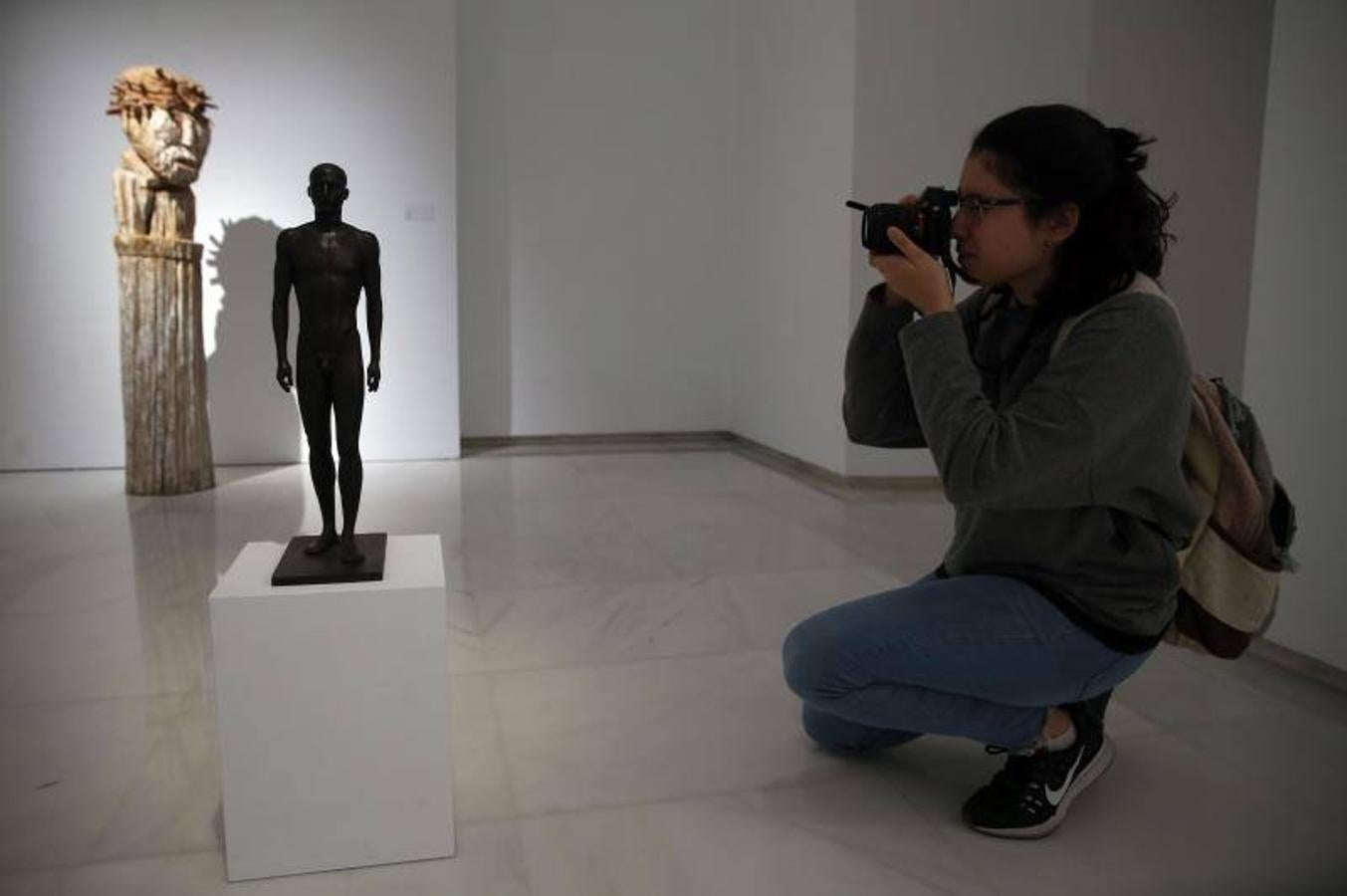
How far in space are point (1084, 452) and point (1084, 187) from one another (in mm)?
428

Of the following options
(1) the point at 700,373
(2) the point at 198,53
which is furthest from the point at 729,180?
(2) the point at 198,53

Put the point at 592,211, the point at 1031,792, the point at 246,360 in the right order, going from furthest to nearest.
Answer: the point at 592,211 → the point at 246,360 → the point at 1031,792

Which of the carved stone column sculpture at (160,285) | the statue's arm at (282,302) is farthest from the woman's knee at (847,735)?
the carved stone column sculpture at (160,285)

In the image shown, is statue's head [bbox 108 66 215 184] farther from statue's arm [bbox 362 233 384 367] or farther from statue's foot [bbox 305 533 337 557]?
statue's foot [bbox 305 533 337 557]

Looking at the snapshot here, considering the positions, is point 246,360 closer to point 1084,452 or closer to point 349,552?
point 349,552

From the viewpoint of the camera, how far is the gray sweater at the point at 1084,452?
167 cm

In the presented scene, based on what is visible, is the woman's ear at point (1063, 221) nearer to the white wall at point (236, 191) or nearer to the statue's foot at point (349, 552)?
the statue's foot at point (349, 552)

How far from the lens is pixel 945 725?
2018mm

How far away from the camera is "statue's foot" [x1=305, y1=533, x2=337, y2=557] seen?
6.62 feet

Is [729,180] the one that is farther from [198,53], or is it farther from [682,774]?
[682,774]

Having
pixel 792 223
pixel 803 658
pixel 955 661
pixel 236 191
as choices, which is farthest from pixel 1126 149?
pixel 236 191

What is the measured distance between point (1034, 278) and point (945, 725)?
2.80 feet

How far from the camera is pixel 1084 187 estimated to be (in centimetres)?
→ 170

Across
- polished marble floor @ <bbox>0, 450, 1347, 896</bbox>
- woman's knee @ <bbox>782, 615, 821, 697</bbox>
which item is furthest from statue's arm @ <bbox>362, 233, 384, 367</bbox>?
woman's knee @ <bbox>782, 615, 821, 697</bbox>
